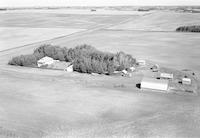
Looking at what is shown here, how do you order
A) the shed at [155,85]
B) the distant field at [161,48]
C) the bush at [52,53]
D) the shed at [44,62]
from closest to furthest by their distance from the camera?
the shed at [155,85] → the shed at [44,62] → the distant field at [161,48] → the bush at [52,53]

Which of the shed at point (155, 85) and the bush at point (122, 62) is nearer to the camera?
the shed at point (155, 85)

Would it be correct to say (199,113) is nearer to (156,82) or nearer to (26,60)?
(156,82)

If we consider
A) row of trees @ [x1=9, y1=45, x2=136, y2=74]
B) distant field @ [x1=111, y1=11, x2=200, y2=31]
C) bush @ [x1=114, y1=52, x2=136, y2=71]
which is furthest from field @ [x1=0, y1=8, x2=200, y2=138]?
distant field @ [x1=111, y1=11, x2=200, y2=31]

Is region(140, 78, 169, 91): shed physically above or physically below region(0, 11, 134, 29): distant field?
below

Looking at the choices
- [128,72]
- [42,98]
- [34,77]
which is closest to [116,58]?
[128,72]

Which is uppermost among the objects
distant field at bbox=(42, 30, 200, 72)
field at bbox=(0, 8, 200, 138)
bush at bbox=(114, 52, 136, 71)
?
bush at bbox=(114, 52, 136, 71)

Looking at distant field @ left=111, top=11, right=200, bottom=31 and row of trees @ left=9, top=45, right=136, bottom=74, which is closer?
row of trees @ left=9, top=45, right=136, bottom=74

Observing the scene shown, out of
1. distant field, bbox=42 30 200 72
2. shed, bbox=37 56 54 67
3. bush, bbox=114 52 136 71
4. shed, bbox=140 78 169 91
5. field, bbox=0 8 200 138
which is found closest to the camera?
field, bbox=0 8 200 138

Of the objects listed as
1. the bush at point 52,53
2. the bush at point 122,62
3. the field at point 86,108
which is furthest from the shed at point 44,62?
the bush at point 122,62

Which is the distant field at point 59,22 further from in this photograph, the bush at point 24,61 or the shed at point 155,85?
the shed at point 155,85

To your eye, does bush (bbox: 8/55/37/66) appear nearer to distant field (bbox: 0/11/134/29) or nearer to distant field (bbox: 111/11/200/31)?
distant field (bbox: 111/11/200/31)
